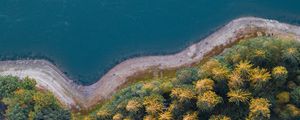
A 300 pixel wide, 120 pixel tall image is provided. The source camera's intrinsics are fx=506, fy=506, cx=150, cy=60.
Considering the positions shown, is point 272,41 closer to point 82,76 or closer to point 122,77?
point 122,77

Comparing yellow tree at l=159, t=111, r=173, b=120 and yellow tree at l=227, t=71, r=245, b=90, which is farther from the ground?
yellow tree at l=227, t=71, r=245, b=90

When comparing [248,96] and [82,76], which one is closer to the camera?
[248,96]

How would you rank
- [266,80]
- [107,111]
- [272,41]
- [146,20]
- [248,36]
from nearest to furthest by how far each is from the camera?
[266,80]
[272,41]
[107,111]
[248,36]
[146,20]

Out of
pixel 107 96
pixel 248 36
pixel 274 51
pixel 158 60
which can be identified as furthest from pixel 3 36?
pixel 274 51

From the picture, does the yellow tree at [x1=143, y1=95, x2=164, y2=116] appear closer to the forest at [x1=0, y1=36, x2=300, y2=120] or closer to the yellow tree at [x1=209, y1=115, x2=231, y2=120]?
the forest at [x1=0, y1=36, x2=300, y2=120]

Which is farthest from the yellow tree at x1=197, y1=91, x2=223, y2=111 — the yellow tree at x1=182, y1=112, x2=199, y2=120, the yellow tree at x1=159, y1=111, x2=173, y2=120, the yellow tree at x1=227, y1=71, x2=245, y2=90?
the yellow tree at x1=159, y1=111, x2=173, y2=120

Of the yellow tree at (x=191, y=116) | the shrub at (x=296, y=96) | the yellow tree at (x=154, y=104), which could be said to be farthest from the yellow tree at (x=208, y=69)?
the shrub at (x=296, y=96)

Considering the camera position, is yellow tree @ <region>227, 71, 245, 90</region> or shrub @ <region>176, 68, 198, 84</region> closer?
yellow tree @ <region>227, 71, 245, 90</region>
